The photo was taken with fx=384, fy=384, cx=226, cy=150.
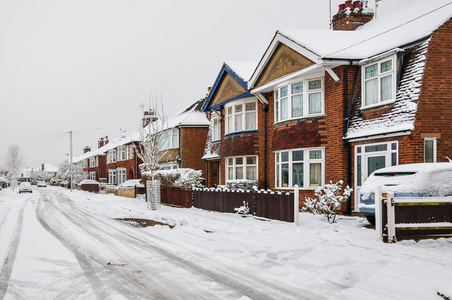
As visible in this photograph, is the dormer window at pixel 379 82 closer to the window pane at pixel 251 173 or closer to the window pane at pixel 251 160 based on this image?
the window pane at pixel 251 160

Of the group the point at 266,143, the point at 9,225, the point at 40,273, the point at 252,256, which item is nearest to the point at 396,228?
the point at 252,256

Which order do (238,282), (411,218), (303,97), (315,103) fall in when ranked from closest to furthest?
(238,282)
(411,218)
(315,103)
(303,97)

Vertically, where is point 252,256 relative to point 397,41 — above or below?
below

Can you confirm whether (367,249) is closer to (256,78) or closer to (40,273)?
(40,273)

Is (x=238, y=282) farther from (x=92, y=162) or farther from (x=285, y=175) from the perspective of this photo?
(x=92, y=162)

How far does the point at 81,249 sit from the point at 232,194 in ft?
29.1

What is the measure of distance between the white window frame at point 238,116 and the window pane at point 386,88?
8.34 metres

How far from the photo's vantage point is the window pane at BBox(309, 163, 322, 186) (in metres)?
16.8

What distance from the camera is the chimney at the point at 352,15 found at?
1998 cm

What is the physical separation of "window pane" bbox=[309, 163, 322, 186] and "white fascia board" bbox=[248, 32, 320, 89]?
4.56 metres

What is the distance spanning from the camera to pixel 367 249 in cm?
880

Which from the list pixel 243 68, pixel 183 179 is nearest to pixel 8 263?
pixel 183 179

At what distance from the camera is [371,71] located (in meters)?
15.2

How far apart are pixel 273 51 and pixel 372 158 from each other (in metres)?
7.77
